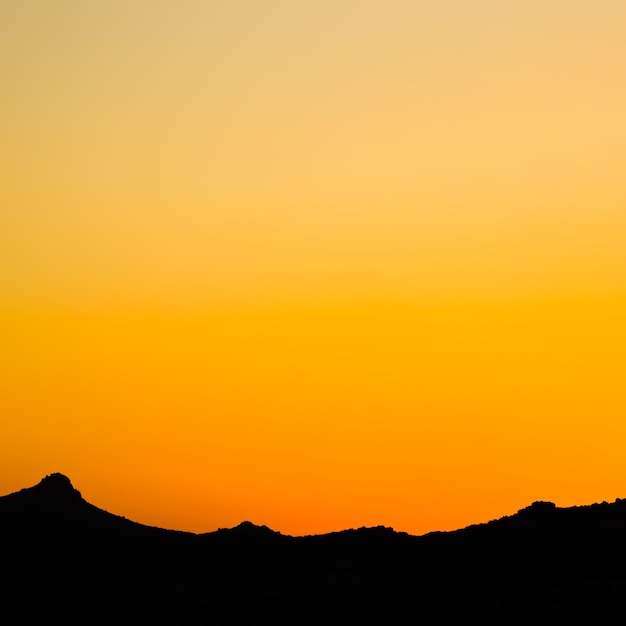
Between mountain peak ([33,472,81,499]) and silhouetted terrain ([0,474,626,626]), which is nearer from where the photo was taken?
silhouetted terrain ([0,474,626,626])

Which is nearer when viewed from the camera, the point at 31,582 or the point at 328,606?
the point at 328,606

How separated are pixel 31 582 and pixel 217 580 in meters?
15.2

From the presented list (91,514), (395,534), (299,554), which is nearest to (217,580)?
(299,554)

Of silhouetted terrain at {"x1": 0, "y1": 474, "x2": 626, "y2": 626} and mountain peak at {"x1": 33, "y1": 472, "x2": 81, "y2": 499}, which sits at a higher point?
mountain peak at {"x1": 33, "y1": 472, "x2": 81, "y2": 499}

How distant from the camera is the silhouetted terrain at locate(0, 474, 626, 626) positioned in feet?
243

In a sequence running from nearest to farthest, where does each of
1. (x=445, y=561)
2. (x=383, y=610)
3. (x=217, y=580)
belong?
(x=383, y=610) < (x=445, y=561) < (x=217, y=580)

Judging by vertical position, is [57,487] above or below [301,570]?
above

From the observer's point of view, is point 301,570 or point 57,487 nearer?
point 301,570

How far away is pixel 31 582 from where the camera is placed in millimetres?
95188

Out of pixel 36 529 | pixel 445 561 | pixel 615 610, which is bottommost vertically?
pixel 615 610

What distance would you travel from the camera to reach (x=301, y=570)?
89688mm

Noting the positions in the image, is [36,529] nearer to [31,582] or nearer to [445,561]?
[31,582]

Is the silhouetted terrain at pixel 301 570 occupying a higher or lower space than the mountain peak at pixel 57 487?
lower

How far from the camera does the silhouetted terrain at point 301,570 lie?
73919 millimetres
